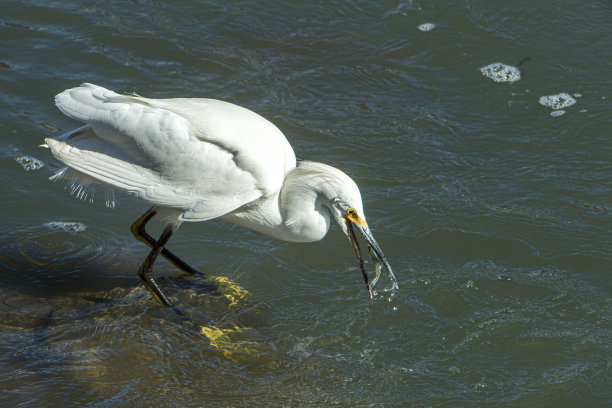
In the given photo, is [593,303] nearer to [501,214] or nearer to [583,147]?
[501,214]

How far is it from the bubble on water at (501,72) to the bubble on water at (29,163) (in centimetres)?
481

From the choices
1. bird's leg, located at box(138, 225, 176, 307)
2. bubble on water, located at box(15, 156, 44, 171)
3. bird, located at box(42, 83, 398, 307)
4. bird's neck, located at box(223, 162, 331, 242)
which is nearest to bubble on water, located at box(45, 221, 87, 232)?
bubble on water, located at box(15, 156, 44, 171)

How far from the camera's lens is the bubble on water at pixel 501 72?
8141 mm

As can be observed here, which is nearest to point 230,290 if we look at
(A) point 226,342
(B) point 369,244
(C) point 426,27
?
(A) point 226,342

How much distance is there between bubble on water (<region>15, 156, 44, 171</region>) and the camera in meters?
6.62

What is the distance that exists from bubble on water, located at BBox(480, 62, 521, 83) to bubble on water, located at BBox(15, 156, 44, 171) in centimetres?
481

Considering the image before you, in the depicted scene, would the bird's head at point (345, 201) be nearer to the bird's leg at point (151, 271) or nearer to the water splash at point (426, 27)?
the bird's leg at point (151, 271)

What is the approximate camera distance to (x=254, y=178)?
5027mm

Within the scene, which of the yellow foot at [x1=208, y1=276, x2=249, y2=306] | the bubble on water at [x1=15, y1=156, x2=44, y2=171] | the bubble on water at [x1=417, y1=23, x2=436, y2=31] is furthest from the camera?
the bubble on water at [x1=417, y1=23, x2=436, y2=31]

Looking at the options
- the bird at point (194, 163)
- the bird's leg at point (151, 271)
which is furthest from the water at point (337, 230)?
the bird at point (194, 163)

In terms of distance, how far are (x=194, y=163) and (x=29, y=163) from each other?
241cm

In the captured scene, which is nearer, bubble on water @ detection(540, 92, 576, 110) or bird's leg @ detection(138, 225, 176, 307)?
bird's leg @ detection(138, 225, 176, 307)

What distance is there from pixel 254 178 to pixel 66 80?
3697 mm

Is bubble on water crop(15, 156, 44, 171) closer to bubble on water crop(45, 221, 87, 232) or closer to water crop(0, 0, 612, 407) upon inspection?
water crop(0, 0, 612, 407)
